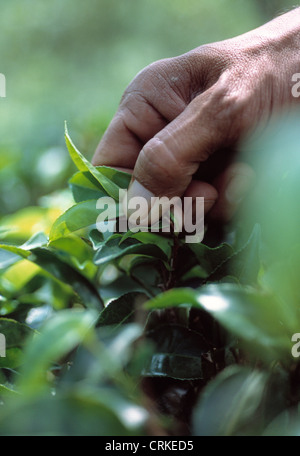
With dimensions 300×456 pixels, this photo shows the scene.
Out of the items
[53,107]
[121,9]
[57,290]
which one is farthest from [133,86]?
[121,9]

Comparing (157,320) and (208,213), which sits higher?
(208,213)

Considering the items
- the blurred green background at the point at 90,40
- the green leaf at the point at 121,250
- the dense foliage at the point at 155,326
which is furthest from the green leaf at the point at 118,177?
the blurred green background at the point at 90,40

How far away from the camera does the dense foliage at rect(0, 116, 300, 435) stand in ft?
1.14

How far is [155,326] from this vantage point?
62 centimetres

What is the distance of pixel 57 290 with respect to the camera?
786mm

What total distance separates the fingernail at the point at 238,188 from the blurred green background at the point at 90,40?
13.3ft

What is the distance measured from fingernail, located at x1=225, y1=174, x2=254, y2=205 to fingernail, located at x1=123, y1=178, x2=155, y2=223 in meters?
0.15

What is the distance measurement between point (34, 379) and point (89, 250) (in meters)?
0.44

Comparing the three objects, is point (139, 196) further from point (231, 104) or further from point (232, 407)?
point (232, 407)

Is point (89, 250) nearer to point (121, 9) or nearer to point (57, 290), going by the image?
point (57, 290)

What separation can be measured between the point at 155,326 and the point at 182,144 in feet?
0.85

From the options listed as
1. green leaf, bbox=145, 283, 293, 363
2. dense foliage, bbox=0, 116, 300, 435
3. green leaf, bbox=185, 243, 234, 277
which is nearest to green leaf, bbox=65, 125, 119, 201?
dense foliage, bbox=0, 116, 300, 435

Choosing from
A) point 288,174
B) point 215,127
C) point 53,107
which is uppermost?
point 53,107

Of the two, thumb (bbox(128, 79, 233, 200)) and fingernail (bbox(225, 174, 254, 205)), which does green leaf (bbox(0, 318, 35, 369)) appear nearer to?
thumb (bbox(128, 79, 233, 200))
